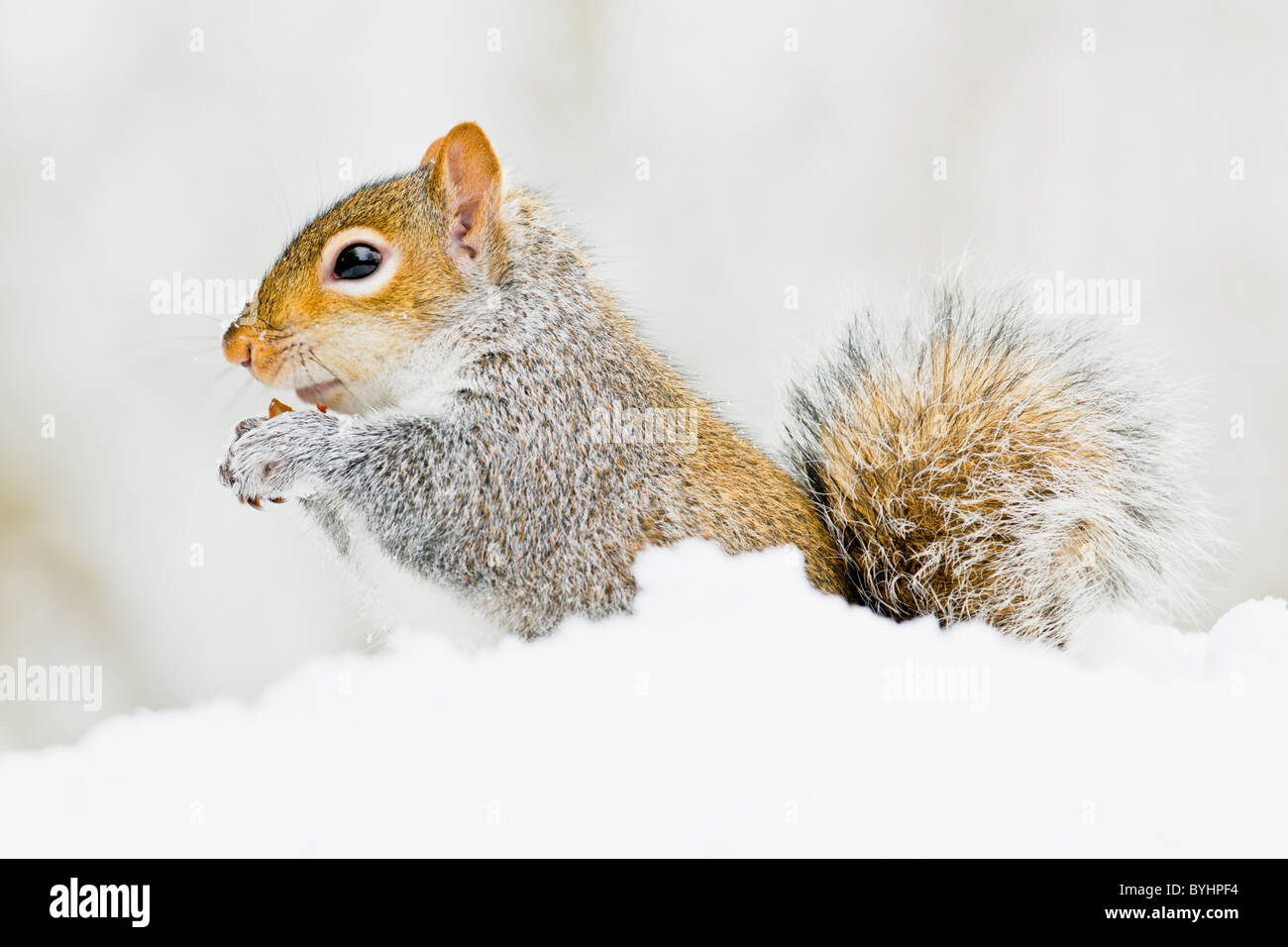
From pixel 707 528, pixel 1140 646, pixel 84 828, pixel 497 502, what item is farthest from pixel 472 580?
pixel 1140 646

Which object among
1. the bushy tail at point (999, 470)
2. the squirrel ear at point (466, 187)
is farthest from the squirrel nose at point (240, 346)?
the bushy tail at point (999, 470)

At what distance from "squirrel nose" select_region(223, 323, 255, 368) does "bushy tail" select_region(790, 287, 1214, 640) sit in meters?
0.86

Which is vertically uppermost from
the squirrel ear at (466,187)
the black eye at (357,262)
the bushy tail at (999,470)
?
the squirrel ear at (466,187)

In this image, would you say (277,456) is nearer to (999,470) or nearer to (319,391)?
(319,391)

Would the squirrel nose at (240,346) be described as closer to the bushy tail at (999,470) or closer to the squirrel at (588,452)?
the squirrel at (588,452)

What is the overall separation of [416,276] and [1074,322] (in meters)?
1.08

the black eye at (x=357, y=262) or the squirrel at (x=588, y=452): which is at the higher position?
the black eye at (x=357, y=262)

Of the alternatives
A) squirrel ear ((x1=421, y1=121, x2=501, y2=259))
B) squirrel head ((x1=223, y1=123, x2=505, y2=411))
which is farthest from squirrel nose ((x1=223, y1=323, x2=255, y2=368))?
squirrel ear ((x1=421, y1=121, x2=501, y2=259))

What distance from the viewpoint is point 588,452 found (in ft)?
5.86

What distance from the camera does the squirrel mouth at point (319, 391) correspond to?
1828 millimetres

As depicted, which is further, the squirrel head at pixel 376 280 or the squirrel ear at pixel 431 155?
the squirrel ear at pixel 431 155

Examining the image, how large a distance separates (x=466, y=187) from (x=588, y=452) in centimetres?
45

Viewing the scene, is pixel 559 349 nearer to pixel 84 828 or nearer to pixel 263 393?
pixel 263 393

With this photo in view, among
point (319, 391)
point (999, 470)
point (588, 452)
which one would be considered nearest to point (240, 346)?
point (319, 391)
